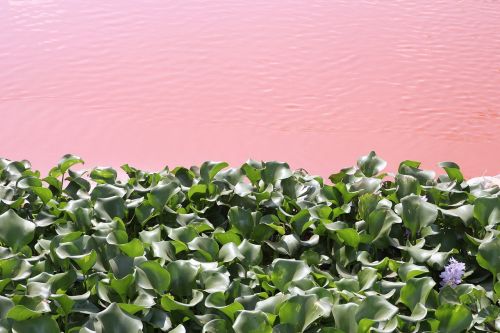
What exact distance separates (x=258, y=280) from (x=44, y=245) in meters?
0.69

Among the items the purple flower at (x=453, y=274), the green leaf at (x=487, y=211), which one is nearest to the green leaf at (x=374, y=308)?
the purple flower at (x=453, y=274)

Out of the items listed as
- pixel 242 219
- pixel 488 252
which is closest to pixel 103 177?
pixel 242 219

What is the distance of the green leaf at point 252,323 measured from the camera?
212cm

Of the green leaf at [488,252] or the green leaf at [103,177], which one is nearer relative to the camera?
the green leaf at [488,252]

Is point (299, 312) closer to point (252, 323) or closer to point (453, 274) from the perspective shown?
point (252, 323)

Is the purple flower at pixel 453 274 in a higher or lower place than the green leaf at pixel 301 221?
lower

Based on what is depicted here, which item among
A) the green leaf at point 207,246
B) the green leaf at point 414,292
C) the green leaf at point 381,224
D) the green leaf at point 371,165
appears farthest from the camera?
the green leaf at point 371,165

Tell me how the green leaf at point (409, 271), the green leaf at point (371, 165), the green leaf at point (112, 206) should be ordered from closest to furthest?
the green leaf at point (409, 271), the green leaf at point (112, 206), the green leaf at point (371, 165)

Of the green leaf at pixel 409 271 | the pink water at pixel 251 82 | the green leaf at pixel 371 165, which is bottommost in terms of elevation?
the pink water at pixel 251 82

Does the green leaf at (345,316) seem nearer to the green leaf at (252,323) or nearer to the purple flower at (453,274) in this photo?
the green leaf at (252,323)

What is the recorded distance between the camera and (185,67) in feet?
17.2

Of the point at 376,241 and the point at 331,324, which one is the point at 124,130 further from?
the point at 331,324

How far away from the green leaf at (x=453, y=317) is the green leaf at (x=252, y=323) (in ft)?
1.55

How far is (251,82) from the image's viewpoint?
200 inches
